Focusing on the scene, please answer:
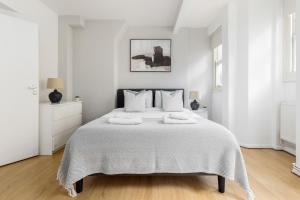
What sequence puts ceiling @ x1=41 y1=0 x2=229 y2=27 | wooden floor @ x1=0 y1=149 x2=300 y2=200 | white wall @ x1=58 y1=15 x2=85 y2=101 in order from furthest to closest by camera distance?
white wall @ x1=58 y1=15 x2=85 y2=101
ceiling @ x1=41 y1=0 x2=229 y2=27
wooden floor @ x1=0 y1=149 x2=300 y2=200

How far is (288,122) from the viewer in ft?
11.0

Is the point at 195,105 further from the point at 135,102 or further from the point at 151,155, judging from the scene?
the point at 151,155

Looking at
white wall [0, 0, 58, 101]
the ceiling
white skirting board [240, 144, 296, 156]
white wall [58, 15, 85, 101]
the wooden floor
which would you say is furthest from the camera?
white wall [58, 15, 85, 101]

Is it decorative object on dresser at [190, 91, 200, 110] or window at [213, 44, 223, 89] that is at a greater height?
window at [213, 44, 223, 89]

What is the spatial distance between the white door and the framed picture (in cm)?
219

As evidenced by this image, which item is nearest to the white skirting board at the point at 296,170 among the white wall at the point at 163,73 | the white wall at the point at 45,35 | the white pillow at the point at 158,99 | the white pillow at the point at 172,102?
the white pillow at the point at 172,102

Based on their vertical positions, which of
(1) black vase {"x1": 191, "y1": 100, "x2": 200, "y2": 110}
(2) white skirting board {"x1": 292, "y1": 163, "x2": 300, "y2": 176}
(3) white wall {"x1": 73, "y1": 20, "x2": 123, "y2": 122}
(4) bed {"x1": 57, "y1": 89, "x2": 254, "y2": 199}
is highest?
(3) white wall {"x1": 73, "y1": 20, "x2": 123, "y2": 122}

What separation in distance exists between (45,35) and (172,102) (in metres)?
2.72

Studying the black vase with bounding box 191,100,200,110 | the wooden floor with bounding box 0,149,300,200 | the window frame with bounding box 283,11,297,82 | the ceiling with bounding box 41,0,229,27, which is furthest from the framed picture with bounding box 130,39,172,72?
the wooden floor with bounding box 0,149,300,200

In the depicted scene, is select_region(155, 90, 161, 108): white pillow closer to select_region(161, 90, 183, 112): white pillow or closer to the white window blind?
select_region(161, 90, 183, 112): white pillow

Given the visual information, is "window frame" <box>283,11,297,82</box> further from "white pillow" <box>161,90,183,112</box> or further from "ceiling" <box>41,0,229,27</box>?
"white pillow" <box>161,90,183,112</box>

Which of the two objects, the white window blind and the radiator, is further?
the white window blind

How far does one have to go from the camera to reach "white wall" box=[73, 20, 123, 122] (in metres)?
4.86

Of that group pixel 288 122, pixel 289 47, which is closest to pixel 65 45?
pixel 289 47
